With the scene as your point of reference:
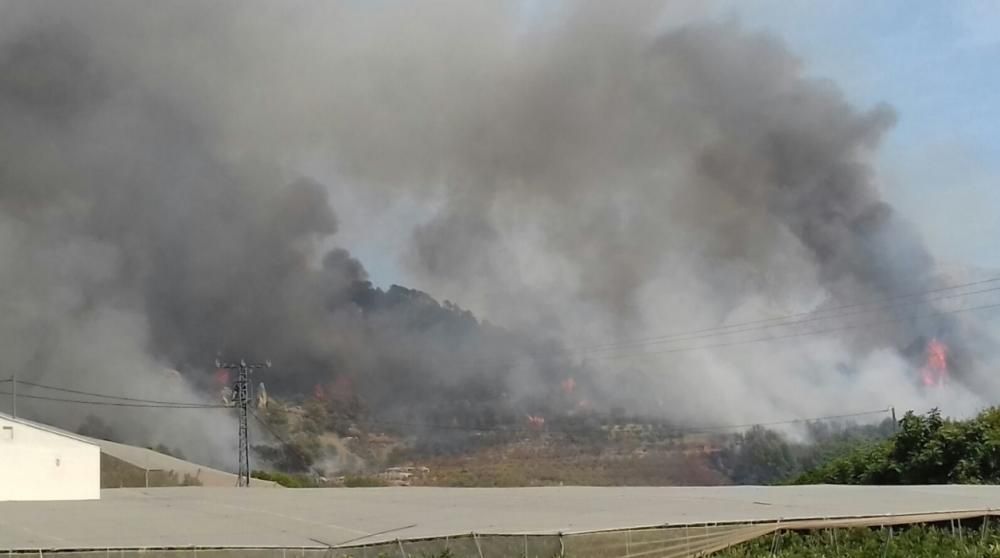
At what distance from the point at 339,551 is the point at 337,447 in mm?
81074

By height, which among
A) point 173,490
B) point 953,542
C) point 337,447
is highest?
point 337,447

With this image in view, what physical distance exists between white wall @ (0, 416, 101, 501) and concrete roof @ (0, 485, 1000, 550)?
35.6 ft

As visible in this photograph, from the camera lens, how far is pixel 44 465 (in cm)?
4144

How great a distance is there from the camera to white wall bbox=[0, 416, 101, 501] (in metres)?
40.1

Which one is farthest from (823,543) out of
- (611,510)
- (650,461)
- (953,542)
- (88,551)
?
(650,461)

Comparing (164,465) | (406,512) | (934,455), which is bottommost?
(406,512)

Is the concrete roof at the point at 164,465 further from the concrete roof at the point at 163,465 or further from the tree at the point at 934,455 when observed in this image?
the tree at the point at 934,455

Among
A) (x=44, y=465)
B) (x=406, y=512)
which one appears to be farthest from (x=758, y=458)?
(x=406, y=512)

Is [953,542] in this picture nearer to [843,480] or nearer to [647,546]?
[647,546]

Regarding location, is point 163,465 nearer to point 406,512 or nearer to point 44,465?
point 44,465

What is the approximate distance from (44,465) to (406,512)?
22.8m

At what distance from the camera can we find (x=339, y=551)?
18.1m

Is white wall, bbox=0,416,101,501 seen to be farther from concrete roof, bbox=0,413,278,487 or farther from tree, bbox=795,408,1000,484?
tree, bbox=795,408,1000,484

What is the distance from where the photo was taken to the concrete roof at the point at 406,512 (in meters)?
19.7
